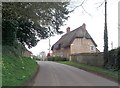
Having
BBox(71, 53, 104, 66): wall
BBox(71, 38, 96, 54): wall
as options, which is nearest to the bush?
BBox(71, 53, 104, 66): wall

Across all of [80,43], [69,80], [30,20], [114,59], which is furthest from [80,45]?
[30,20]

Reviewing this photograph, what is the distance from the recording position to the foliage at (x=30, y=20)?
14.7 m

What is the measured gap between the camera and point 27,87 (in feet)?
57.0

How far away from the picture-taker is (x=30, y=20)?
1844 centimetres

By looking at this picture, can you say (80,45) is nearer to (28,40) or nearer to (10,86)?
(28,40)

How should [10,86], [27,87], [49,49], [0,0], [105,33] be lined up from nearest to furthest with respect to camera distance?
[0,0] → [10,86] → [27,87] → [105,33] → [49,49]

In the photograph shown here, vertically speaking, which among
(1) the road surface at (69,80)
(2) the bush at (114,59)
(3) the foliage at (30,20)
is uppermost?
(3) the foliage at (30,20)

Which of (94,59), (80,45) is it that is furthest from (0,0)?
(80,45)

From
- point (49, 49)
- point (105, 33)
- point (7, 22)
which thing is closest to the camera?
point (7, 22)

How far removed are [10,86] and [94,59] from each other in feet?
93.9

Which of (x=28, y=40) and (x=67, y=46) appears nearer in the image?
(x=28, y=40)

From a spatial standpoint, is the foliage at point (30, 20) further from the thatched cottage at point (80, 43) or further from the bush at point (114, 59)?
the thatched cottage at point (80, 43)

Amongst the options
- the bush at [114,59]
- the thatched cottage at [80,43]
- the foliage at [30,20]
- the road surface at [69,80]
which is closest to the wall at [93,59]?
the bush at [114,59]

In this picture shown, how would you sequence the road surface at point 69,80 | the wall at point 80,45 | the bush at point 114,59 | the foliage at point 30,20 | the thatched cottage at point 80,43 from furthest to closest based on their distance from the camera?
the wall at point 80,45
the thatched cottage at point 80,43
the bush at point 114,59
the road surface at point 69,80
the foliage at point 30,20
